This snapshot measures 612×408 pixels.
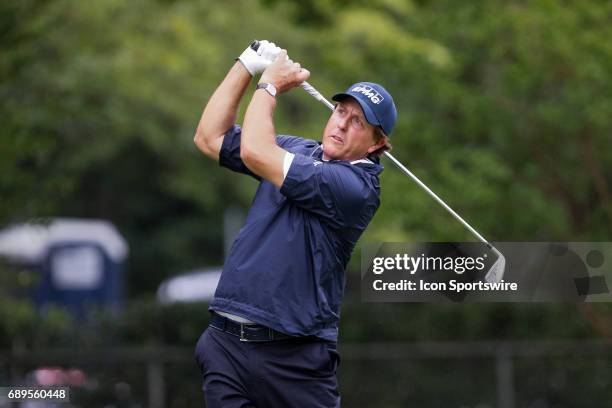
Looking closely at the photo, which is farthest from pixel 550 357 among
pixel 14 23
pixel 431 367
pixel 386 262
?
pixel 14 23

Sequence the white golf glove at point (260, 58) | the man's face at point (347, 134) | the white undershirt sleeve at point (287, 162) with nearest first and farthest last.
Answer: the white undershirt sleeve at point (287, 162)
the man's face at point (347, 134)
the white golf glove at point (260, 58)

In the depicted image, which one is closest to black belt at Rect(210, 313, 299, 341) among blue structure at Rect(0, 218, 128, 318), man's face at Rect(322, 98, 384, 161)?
man's face at Rect(322, 98, 384, 161)

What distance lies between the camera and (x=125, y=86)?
16953 mm

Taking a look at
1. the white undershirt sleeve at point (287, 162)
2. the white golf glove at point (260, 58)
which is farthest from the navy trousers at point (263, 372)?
the white golf glove at point (260, 58)

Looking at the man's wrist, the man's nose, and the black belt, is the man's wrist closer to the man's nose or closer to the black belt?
the man's nose

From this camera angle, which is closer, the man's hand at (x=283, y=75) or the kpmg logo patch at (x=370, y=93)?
the man's hand at (x=283, y=75)

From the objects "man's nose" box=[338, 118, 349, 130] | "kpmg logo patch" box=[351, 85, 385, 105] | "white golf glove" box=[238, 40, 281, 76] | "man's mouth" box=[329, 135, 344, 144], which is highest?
"white golf glove" box=[238, 40, 281, 76]

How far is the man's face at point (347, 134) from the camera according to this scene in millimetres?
5113

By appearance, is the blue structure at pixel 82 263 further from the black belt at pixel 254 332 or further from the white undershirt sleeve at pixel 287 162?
the white undershirt sleeve at pixel 287 162

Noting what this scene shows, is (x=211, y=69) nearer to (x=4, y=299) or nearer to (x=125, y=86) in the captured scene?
(x=125, y=86)

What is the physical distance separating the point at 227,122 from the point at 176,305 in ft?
23.7

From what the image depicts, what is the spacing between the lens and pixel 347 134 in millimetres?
5117

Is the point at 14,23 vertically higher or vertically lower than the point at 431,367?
higher

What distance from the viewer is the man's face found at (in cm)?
511
